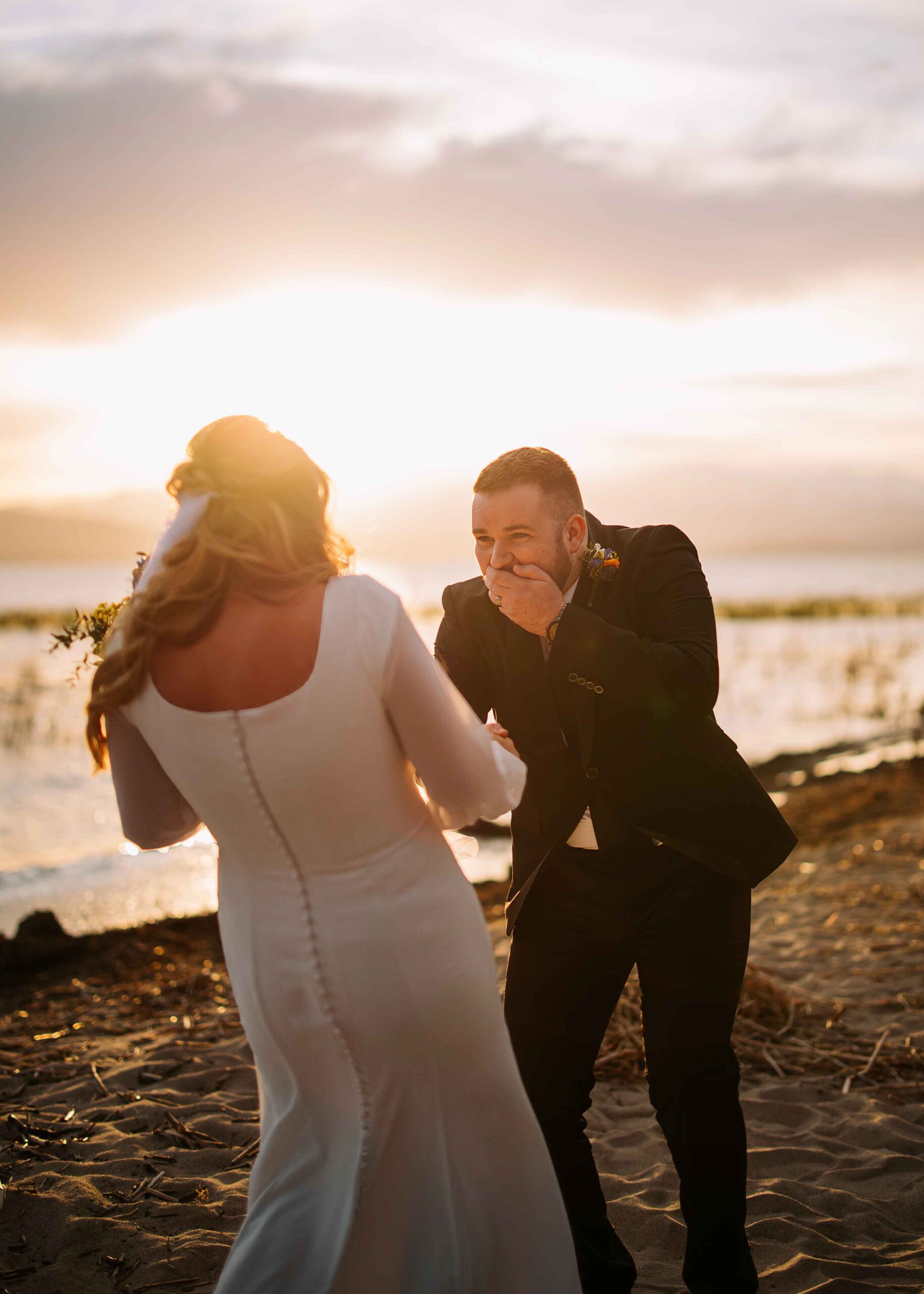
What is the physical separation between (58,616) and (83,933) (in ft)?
114

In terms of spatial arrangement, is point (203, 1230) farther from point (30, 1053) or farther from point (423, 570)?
point (423, 570)

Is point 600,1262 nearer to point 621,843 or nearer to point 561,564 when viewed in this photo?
point 621,843

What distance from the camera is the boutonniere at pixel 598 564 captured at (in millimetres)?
3340

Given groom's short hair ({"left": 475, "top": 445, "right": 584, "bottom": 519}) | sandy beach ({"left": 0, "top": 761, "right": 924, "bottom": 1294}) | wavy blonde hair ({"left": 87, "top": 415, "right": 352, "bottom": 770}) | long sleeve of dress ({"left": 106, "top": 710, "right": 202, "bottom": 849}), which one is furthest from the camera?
sandy beach ({"left": 0, "top": 761, "right": 924, "bottom": 1294})

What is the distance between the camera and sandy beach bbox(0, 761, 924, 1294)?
3773 mm

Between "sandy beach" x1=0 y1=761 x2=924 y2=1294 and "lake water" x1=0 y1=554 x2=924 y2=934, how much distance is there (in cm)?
184

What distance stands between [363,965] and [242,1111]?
313 cm

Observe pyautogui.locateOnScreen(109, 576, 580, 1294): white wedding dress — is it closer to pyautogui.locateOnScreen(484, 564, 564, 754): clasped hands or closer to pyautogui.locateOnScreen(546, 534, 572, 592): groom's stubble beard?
pyautogui.locateOnScreen(484, 564, 564, 754): clasped hands

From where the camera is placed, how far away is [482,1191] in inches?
100

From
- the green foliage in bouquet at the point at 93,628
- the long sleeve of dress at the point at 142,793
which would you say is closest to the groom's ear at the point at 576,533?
the green foliage in bouquet at the point at 93,628

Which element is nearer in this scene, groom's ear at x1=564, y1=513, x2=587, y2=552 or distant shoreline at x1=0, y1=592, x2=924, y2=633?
groom's ear at x1=564, y1=513, x2=587, y2=552

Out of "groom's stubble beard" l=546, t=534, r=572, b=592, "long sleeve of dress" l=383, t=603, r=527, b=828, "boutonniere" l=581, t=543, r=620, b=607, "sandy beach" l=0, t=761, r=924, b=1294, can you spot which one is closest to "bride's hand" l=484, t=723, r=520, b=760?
"long sleeve of dress" l=383, t=603, r=527, b=828

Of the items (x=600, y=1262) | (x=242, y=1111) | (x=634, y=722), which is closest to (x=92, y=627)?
(x=634, y=722)

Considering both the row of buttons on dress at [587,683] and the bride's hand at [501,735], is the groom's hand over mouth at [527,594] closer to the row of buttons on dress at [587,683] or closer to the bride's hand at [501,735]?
the row of buttons on dress at [587,683]
